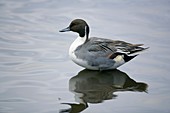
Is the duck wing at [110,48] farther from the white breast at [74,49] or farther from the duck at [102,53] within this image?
the white breast at [74,49]

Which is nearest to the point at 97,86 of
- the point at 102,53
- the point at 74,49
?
the point at 102,53

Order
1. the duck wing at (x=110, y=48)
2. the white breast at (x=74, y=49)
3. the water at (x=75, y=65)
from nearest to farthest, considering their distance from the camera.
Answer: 1. the water at (x=75, y=65)
2. the white breast at (x=74, y=49)
3. the duck wing at (x=110, y=48)

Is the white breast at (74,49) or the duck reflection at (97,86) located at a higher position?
the white breast at (74,49)

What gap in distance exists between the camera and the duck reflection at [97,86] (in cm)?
668

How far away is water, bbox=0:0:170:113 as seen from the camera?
6609 millimetres

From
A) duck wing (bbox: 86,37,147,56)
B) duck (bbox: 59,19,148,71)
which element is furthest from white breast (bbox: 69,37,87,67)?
duck wing (bbox: 86,37,147,56)

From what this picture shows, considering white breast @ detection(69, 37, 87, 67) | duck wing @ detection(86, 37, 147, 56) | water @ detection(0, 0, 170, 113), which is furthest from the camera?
duck wing @ detection(86, 37, 147, 56)

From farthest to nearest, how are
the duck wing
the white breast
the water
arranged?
1. the duck wing
2. the white breast
3. the water

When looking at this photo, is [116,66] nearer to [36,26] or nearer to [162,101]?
[162,101]

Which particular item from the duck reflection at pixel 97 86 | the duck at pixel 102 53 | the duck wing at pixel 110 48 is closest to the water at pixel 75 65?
the duck reflection at pixel 97 86

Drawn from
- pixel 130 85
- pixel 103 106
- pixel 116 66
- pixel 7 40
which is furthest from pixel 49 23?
pixel 103 106

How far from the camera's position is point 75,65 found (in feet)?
26.2

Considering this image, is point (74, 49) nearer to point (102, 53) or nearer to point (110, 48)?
point (102, 53)

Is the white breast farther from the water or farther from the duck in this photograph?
the water
